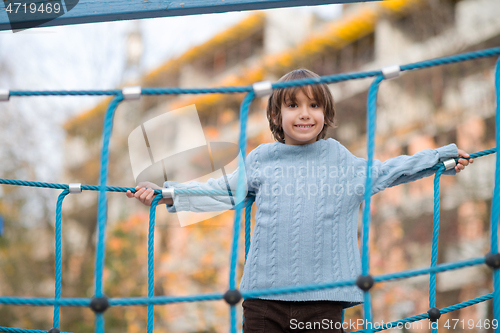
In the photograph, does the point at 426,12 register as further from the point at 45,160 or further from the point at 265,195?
the point at 265,195

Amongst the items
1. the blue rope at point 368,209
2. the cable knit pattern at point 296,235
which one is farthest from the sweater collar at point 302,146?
the blue rope at point 368,209

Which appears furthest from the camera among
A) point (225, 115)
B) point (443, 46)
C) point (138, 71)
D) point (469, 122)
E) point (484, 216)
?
point (225, 115)

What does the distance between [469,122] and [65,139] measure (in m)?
4.84

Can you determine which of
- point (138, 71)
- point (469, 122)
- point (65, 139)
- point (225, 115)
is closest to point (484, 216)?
point (469, 122)

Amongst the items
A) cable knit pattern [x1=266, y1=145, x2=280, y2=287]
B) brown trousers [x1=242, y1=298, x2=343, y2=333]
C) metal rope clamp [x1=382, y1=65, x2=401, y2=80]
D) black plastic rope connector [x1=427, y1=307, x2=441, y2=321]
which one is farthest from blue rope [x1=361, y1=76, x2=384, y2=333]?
black plastic rope connector [x1=427, y1=307, x2=441, y2=321]

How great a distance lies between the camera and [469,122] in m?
5.07

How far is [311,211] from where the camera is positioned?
3.97 ft

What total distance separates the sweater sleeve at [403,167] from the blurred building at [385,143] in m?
3.08

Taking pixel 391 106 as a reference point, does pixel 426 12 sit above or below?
above

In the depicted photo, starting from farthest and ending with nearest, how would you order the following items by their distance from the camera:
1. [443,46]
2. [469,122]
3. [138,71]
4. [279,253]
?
[138,71], [443,46], [469,122], [279,253]

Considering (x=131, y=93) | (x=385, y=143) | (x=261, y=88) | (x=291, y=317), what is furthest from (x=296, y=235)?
(x=385, y=143)

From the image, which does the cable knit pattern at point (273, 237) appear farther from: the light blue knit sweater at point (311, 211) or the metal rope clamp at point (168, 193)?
the metal rope clamp at point (168, 193)

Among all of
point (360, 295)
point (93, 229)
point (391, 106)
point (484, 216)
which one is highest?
point (391, 106)

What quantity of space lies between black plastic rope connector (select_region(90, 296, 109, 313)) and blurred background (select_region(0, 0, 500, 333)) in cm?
379
